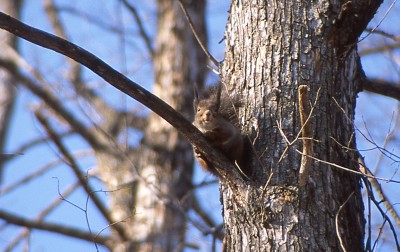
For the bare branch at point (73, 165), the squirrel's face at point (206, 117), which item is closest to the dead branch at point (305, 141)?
the squirrel's face at point (206, 117)

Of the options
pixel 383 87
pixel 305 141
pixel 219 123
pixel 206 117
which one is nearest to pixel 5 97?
pixel 206 117

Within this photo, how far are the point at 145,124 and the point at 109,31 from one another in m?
1.50

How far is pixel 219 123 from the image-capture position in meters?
3.04

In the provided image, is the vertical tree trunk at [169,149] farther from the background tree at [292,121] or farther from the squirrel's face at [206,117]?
the background tree at [292,121]

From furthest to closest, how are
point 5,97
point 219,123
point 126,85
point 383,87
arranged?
1. point 5,97
2. point 383,87
3. point 219,123
4. point 126,85

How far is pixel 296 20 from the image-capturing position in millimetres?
2816

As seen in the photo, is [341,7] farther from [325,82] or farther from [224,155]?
[224,155]

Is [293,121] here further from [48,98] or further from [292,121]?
[48,98]

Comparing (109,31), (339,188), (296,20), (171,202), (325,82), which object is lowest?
(339,188)

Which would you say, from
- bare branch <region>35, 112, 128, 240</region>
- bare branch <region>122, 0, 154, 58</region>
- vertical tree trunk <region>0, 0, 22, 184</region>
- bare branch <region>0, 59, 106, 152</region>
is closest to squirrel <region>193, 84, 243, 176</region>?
bare branch <region>35, 112, 128, 240</region>

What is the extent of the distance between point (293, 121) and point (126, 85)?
0.66m

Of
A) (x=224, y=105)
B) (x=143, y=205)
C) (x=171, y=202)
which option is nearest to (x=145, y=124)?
(x=143, y=205)

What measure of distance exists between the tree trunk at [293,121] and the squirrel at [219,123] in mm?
63

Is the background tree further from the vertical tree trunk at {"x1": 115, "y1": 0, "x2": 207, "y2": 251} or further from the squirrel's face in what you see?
the vertical tree trunk at {"x1": 115, "y1": 0, "x2": 207, "y2": 251}
